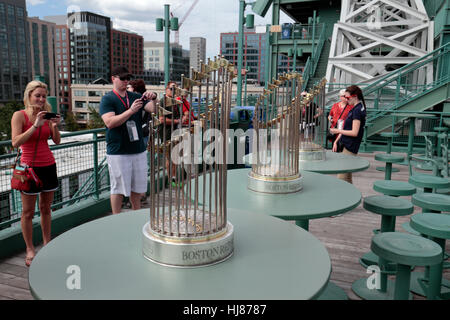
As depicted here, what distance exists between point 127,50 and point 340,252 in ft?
536

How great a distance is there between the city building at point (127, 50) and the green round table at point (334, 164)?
15497cm

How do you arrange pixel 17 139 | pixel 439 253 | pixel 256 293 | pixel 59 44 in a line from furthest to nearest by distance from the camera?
pixel 59 44
pixel 17 139
pixel 439 253
pixel 256 293

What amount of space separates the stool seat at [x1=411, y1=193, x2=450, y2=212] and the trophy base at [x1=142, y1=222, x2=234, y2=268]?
2.61 m

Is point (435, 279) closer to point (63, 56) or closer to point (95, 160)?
point (95, 160)

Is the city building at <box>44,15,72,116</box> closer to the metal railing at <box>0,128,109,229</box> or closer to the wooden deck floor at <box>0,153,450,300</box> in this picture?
the metal railing at <box>0,128,109,229</box>

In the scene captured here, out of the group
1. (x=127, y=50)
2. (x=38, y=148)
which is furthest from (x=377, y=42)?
(x=127, y=50)

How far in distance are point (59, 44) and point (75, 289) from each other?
550ft

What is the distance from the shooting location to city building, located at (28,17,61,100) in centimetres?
13325

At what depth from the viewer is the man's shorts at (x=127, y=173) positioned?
3968 millimetres

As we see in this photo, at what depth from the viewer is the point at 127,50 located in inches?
6137

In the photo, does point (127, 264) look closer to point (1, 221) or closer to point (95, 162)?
point (1, 221)

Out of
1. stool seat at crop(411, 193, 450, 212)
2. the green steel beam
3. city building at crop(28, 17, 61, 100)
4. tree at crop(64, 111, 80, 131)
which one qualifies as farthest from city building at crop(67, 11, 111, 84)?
stool seat at crop(411, 193, 450, 212)

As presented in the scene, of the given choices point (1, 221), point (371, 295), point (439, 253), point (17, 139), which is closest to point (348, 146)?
point (371, 295)

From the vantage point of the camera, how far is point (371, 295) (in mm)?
3557
